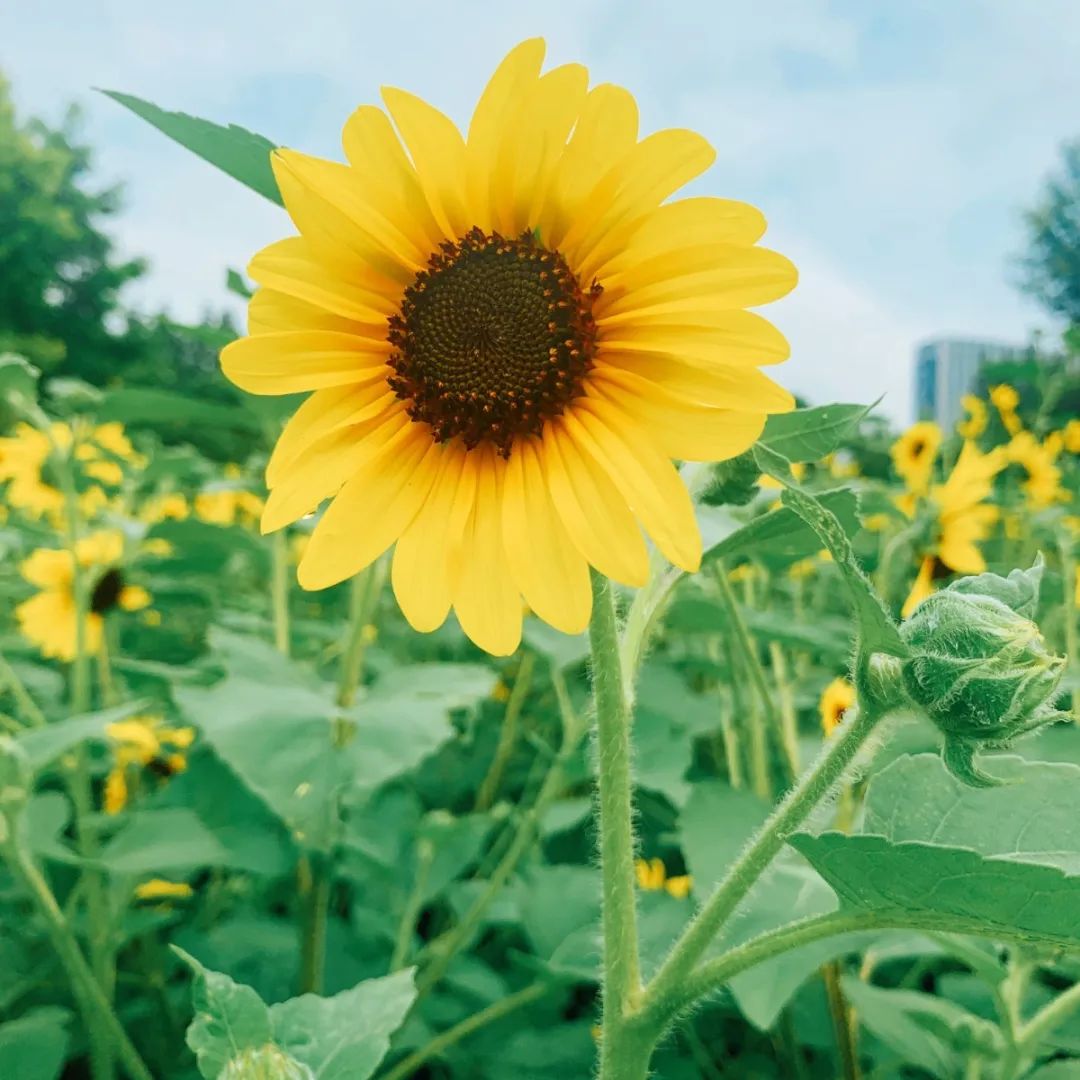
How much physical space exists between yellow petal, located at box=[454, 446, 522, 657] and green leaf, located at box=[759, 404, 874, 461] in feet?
0.61

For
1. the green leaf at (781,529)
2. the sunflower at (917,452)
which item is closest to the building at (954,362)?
the sunflower at (917,452)

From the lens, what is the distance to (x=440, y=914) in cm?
165

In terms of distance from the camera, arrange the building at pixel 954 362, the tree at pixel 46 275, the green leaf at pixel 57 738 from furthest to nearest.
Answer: the tree at pixel 46 275 → the building at pixel 954 362 → the green leaf at pixel 57 738

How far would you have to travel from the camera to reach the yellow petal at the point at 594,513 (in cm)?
61

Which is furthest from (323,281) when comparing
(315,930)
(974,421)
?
(974,421)

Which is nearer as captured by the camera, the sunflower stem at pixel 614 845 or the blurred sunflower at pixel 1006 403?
the sunflower stem at pixel 614 845

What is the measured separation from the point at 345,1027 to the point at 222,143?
546mm

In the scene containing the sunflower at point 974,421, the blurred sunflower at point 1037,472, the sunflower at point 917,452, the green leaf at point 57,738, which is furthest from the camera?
the sunflower at point 974,421

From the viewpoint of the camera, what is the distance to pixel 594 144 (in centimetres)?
62

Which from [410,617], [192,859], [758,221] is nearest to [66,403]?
[192,859]

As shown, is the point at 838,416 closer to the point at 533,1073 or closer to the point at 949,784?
the point at 949,784

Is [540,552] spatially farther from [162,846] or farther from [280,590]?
[280,590]

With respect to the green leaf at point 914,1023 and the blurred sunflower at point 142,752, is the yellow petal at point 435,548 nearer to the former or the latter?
the green leaf at point 914,1023

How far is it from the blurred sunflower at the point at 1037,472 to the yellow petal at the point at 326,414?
2.98 metres
